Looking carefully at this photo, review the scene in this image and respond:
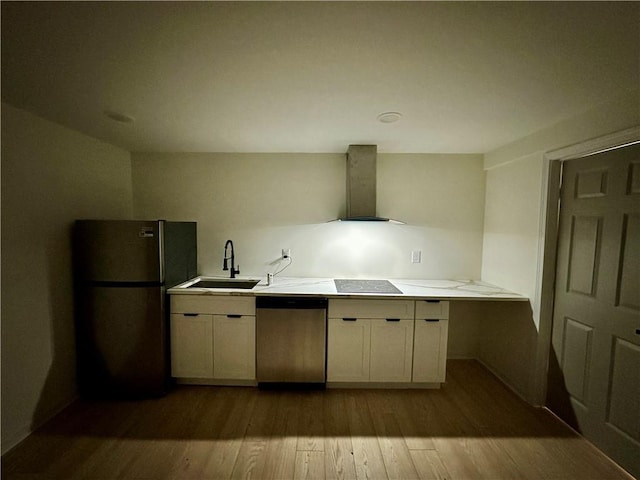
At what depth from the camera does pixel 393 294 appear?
224 centimetres

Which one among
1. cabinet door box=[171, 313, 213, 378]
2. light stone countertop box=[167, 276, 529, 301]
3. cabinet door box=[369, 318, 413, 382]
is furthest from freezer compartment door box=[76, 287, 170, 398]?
cabinet door box=[369, 318, 413, 382]

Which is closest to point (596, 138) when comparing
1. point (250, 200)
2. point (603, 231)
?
point (603, 231)

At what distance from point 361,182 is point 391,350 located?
1.61 metres

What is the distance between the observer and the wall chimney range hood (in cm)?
251

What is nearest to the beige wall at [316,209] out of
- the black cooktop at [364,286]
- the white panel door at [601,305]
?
the black cooktop at [364,286]

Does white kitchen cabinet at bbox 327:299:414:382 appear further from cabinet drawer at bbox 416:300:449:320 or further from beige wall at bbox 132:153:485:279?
beige wall at bbox 132:153:485:279

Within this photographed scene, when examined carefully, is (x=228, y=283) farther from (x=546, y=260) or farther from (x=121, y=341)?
(x=546, y=260)

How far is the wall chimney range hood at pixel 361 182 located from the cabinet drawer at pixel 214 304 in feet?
3.97

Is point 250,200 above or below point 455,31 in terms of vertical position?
below

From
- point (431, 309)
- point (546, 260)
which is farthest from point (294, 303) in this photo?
point (546, 260)

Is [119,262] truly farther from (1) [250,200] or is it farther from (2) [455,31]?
(2) [455,31]

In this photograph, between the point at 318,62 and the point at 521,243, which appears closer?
the point at 318,62

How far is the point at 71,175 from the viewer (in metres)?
2.13

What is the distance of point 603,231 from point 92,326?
12.8 ft
